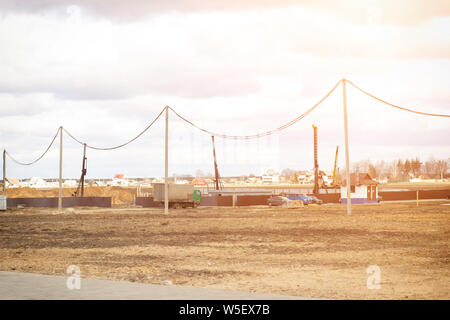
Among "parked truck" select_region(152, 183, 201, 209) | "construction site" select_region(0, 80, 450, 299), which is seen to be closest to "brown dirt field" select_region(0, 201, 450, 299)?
"construction site" select_region(0, 80, 450, 299)

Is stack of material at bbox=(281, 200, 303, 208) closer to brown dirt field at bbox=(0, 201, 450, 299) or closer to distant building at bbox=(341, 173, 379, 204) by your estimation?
distant building at bbox=(341, 173, 379, 204)

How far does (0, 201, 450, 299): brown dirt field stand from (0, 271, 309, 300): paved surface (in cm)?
112

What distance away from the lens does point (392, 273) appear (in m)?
12.7

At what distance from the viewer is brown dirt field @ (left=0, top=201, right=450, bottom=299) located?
1133cm

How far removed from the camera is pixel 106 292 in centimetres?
986

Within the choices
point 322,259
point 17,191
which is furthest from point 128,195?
point 322,259

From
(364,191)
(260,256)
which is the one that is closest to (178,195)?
(364,191)

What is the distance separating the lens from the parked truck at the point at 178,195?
198 ft

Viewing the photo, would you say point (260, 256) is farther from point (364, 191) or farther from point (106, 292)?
point (364, 191)

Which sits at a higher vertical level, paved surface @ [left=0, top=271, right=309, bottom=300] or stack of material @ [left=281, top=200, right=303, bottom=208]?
paved surface @ [left=0, top=271, right=309, bottom=300]

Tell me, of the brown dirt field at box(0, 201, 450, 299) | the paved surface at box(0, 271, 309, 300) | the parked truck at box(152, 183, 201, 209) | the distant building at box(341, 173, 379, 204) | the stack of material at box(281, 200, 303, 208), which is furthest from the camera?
the distant building at box(341, 173, 379, 204)

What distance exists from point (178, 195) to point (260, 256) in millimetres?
44584
